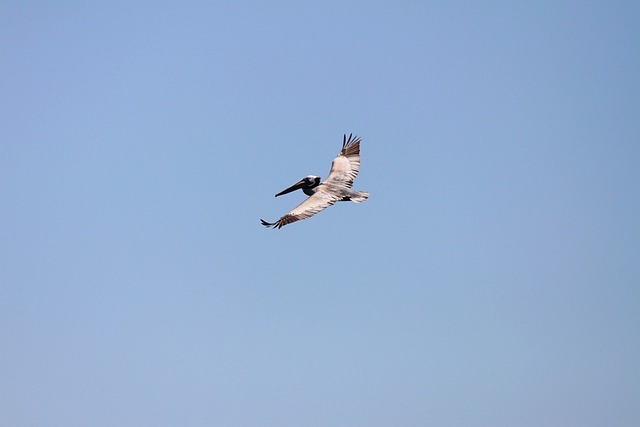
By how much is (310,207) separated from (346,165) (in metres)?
8.47

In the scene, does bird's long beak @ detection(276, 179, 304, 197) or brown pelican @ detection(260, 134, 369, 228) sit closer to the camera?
brown pelican @ detection(260, 134, 369, 228)

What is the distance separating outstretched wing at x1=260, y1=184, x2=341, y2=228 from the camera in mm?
40225

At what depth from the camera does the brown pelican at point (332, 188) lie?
4106cm

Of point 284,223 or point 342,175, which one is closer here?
point 284,223

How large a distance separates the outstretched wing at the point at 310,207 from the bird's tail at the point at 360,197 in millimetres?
1054

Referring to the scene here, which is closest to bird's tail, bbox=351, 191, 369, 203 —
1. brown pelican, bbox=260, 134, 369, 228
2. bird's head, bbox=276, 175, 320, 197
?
brown pelican, bbox=260, 134, 369, 228

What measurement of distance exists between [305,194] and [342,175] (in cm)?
287

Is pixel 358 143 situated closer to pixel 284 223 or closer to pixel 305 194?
pixel 305 194

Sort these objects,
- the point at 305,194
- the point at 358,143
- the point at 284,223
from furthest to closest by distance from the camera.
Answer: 1. the point at 358,143
2. the point at 305,194
3. the point at 284,223

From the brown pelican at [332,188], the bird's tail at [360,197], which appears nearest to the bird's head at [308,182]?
the brown pelican at [332,188]

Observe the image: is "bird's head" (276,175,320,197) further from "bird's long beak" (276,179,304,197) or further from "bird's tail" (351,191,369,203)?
"bird's tail" (351,191,369,203)

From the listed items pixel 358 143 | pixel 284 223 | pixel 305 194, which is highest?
pixel 358 143

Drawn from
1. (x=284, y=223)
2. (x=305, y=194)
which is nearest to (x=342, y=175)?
(x=305, y=194)

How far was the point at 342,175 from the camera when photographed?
47.9 metres
